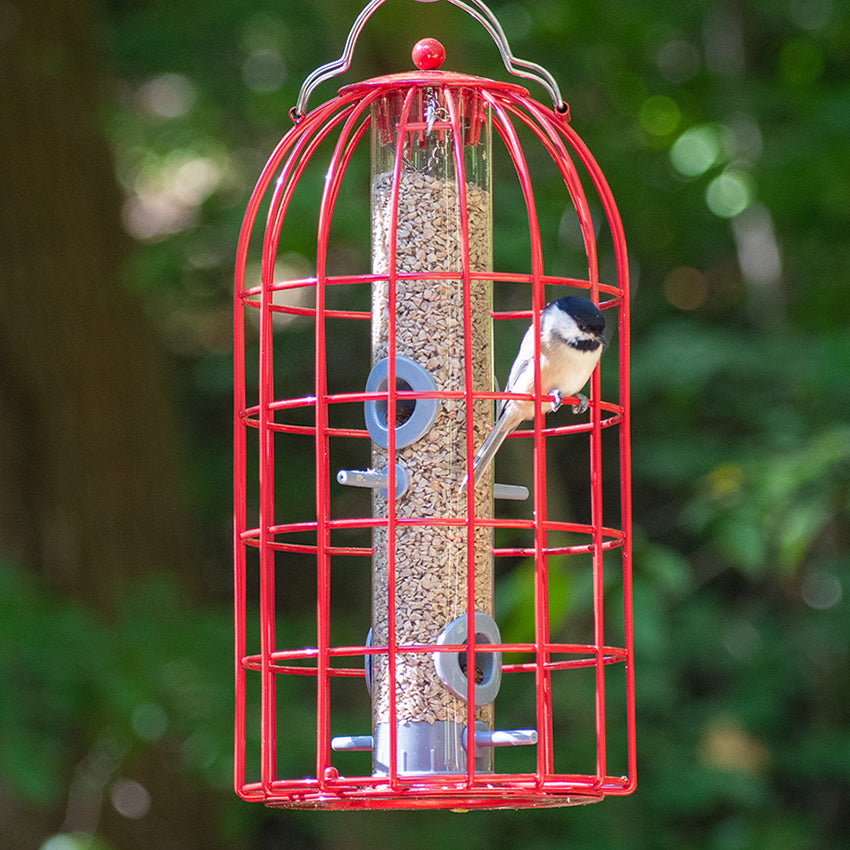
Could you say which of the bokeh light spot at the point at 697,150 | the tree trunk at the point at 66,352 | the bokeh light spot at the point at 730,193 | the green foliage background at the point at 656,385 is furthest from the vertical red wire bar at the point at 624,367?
the tree trunk at the point at 66,352

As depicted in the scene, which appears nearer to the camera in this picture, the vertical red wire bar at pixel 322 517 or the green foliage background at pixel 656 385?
the vertical red wire bar at pixel 322 517

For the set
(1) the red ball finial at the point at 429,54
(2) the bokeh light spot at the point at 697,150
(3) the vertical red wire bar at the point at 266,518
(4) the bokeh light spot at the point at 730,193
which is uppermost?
(2) the bokeh light spot at the point at 697,150

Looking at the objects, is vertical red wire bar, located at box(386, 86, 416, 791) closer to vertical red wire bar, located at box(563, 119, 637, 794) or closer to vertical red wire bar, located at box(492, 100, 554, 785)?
vertical red wire bar, located at box(492, 100, 554, 785)

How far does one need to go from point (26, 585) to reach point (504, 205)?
10.1 ft

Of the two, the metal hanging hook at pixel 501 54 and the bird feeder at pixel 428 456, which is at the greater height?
the metal hanging hook at pixel 501 54

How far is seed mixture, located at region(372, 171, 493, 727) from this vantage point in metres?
4.23

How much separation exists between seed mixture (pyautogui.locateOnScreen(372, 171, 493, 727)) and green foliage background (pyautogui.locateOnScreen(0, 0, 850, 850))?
266 cm

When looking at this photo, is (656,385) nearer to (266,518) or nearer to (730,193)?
(730,193)

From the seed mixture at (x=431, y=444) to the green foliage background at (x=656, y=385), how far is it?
2.66 meters

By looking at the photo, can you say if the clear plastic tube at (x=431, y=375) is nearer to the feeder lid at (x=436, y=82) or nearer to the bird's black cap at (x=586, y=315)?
the feeder lid at (x=436, y=82)

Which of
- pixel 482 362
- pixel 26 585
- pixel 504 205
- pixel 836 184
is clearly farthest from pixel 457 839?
pixel 482 362

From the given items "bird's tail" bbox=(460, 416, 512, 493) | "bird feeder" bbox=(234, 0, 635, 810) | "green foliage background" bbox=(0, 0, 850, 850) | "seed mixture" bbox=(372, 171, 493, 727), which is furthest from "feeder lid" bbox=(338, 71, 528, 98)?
"green foliage background" bbox=(0, 0, 850, 850)

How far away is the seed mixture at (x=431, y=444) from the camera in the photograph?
4227 mm

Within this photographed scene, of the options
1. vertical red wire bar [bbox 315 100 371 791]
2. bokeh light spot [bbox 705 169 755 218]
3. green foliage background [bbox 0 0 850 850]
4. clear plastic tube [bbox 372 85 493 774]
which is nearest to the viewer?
vertical red wire bar [bbox 315 100 371 791]
